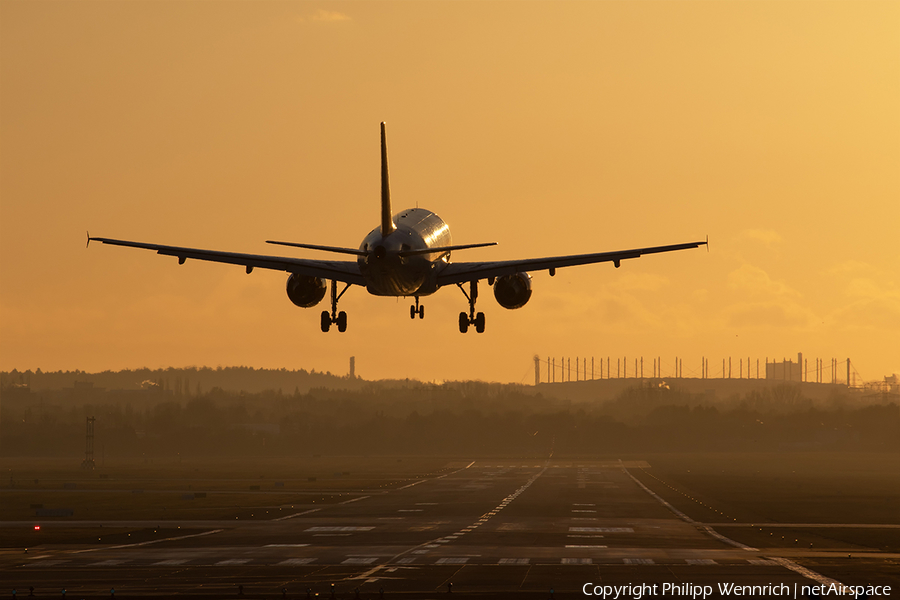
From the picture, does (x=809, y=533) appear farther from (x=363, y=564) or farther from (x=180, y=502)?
(x=180, y=502)

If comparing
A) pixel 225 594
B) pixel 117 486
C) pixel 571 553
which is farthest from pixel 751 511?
pixel 117 486

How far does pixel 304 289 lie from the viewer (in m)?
63.1

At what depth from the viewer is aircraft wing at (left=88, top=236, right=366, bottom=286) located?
59281 millimetres

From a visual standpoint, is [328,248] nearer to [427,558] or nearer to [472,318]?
[472,318]

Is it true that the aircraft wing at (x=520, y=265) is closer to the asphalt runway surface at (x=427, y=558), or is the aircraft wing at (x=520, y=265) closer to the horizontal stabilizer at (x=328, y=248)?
the horizontal stabilizer at (x=328, y=248)

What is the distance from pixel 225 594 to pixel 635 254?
113 feet

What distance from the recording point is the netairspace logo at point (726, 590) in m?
67.8

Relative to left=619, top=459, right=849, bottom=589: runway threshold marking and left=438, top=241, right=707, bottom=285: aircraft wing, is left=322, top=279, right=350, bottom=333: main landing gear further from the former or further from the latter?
left=619, top=459, right=849, bottom=589: runway threshold marking

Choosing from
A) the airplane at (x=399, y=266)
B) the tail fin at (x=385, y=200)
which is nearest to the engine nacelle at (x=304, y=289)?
the airplane at (x=399, y=266)

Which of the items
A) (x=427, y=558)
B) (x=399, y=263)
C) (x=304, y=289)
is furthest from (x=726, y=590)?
(x=304, y=289)

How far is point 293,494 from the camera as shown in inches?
6998

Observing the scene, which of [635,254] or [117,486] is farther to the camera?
[117,486]

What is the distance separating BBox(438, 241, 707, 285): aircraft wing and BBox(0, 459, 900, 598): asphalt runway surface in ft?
70.7

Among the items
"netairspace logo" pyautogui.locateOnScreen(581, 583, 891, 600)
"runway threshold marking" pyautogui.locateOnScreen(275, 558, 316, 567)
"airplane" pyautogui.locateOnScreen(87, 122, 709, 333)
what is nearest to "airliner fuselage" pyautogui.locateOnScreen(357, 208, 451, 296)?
"airplane" pyautogui.locateOnScreen(87, 122, 709, 333)
